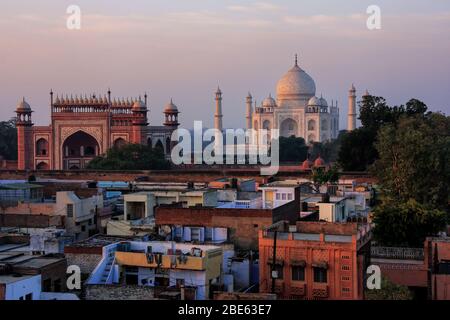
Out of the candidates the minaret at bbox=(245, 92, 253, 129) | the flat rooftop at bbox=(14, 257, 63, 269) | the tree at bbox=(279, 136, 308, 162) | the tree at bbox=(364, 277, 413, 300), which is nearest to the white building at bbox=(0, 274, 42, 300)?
the flat rooftop at bbox=(14, 257, 63, 269)

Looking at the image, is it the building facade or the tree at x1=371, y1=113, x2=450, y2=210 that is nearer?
the tree at x1=371, y1=113, x2=450, y2=210

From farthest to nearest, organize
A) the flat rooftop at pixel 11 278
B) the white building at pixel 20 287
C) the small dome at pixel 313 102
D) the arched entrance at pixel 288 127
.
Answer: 1. the arched entrance at pixel 288 127
2. the small dome at pixel 313 102
3. the flat rooftop at pixel 11 278
4. the white building at pixel 20 287

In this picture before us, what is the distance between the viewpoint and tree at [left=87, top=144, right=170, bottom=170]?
133 ft

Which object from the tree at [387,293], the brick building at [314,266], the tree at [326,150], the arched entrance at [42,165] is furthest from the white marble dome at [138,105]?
the tree at [387,293]

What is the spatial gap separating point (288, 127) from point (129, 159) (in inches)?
1408

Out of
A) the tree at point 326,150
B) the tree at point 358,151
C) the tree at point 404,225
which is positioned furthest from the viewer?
the tree at point 326,150

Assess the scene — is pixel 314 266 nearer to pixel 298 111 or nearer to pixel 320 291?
pixel 320 291

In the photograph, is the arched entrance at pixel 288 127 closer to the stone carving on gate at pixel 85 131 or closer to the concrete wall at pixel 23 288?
the stone carving on gate at pixel 85 131

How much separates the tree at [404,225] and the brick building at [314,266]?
5.72 m

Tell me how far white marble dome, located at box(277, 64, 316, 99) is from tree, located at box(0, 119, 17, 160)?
1033 inches

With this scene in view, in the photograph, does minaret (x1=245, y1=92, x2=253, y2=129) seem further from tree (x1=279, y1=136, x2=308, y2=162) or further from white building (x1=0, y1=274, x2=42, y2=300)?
white building (x1=0, y1=274, x2=42, y2=300)

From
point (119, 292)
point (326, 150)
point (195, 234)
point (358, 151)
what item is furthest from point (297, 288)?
point (326, 150)

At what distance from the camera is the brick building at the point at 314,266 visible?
13578mm
